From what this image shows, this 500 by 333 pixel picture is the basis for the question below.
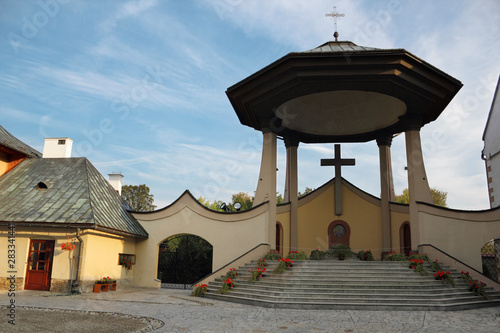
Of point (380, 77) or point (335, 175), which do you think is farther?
point (335, 175)

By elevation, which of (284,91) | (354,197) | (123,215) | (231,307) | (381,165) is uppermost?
(284,91)

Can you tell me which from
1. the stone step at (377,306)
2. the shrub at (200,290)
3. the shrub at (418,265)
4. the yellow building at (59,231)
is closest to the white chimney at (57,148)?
the yellow building at (59,231)

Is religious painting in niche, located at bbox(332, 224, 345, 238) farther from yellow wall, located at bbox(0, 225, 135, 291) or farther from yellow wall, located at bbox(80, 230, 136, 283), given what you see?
yellow wall, located at bbox(0, 225, 135, 291)

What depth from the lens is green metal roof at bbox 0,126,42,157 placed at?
18.1 metres

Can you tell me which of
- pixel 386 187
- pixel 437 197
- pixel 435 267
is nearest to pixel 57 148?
pixel 386 187

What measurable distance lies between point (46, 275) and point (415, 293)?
1364 cm

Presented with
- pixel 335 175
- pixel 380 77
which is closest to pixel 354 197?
pixel 335 175

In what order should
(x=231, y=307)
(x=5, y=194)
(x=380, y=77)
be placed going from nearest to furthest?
(x=231, y=307), (x=380, y=77), (x=5, y=194)

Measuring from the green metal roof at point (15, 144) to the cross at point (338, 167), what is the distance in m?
15.6

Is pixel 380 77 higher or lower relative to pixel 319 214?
higher

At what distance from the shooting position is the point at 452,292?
1250cm

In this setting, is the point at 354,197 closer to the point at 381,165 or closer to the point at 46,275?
the point at 381,165

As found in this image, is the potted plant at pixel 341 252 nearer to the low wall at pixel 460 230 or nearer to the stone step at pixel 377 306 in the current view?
the low wall at pixel 460 230

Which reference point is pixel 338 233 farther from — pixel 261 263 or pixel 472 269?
pixel 472 269
